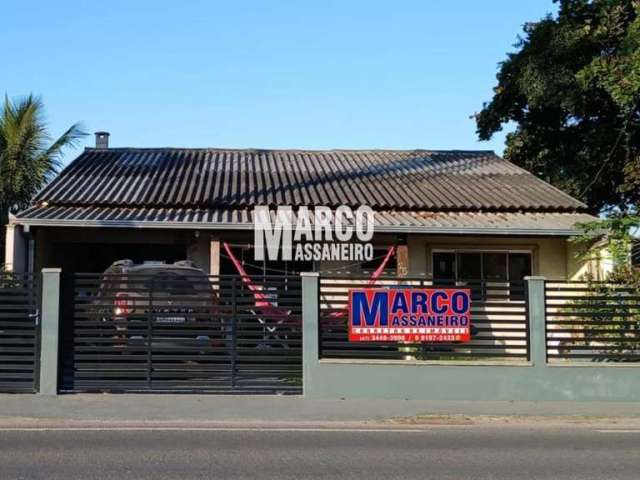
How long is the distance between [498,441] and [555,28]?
13459mm

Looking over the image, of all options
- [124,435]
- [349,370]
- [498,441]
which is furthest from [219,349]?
[498,441]

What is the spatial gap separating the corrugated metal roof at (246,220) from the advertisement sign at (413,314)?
3.48 meters

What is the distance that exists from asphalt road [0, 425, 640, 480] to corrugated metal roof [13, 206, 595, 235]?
648 centimetres

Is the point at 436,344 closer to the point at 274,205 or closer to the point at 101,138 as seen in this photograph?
the point at 274,205

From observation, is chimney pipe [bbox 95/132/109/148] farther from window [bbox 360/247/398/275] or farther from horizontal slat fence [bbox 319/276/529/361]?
horizontal slat fence [bbox 319/276/529/361]

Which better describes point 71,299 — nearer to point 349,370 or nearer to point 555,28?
point 349,370

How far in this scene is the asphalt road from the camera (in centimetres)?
675

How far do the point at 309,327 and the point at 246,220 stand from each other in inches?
172

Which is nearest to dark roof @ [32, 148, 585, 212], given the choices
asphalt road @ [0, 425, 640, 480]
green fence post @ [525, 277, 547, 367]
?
green fence post @ [525, 277, 547, 367]

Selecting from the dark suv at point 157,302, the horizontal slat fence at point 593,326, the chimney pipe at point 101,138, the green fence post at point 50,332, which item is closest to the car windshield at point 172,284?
the dark suv at point 157,302

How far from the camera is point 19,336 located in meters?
11.6

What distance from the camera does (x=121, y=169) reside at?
1933cm

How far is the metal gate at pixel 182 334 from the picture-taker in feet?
38.3

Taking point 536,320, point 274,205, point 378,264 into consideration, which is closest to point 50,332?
point 274,205
